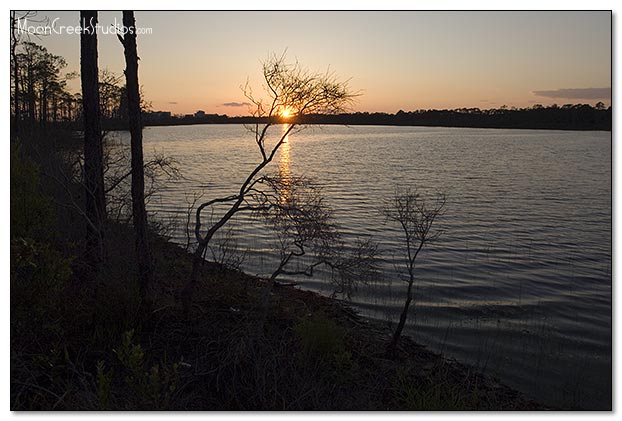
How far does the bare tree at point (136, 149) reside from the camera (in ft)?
19.2

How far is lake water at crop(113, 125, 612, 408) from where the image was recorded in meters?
6.61

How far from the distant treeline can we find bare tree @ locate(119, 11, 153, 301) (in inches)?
51.4

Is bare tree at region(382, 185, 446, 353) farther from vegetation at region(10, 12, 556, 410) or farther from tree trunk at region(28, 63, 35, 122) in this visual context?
tree trunk at region(28, 63, 35, 122)

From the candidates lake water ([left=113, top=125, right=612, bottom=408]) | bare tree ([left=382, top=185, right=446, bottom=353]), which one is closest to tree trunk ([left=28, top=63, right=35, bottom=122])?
lake water ([left=113, top=125, right=612, bottom=408])

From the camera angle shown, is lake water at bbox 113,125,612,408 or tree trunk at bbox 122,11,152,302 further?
lake water at bbox 113,125,612,408

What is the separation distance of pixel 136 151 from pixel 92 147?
52.0 inches

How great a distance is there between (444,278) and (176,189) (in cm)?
920

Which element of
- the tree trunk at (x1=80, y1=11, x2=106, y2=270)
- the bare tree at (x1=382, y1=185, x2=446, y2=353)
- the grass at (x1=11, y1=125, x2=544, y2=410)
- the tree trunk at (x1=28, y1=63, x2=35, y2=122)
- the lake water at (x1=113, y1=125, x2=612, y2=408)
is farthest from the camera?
the tree trunk at (x1=28, y1=63, x2=35, y2=122)

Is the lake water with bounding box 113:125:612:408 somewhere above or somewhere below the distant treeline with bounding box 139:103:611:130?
below

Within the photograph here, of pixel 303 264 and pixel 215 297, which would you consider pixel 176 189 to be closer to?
pixel 303 264

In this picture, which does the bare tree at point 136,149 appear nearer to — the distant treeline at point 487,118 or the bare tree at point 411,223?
the distant treeline at point 487,118

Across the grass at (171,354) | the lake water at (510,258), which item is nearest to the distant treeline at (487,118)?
the lake water at (510,258)

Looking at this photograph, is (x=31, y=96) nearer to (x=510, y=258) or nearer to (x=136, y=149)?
(x=136, y=149)
